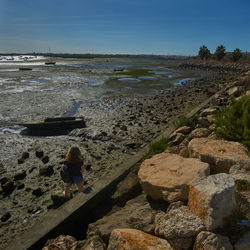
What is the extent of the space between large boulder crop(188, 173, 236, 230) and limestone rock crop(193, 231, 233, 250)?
0.09 meters

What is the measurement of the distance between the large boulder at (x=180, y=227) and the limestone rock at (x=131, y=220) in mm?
378

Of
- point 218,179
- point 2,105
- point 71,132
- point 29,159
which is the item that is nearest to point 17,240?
point 218,179

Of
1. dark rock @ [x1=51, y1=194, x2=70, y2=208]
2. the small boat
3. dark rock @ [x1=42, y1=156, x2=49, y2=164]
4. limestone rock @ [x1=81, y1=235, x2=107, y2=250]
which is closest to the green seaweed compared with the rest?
limestone rock @ [x1=81, y1=235, x2=107, y2=250]

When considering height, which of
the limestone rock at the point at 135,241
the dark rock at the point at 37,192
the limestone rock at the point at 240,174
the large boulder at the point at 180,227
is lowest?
the dark rock at the point at 37,192

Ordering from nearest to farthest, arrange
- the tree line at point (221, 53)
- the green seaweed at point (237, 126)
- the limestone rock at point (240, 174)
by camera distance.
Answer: the limestone rock at point (240, 174) → the green seaweed at point (237, 126) → the tree line at point (221, 53)

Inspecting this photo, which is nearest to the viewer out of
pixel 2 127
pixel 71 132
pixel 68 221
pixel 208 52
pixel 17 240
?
pixel 17 240

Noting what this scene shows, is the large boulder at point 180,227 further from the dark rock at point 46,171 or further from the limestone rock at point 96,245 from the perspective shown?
the dark rock at point 46,171

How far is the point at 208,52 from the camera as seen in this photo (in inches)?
3666

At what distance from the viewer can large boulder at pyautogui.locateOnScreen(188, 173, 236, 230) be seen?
2.31m

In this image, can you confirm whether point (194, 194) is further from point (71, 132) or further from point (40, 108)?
point (40, 108)

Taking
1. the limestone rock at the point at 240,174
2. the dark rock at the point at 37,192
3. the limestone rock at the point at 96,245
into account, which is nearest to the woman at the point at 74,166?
the dark rock at the point at 37,192

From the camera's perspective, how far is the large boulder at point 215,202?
2.31 m

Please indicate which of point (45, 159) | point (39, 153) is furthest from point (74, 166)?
point (39, 153)

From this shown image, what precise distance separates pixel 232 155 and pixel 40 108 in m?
15.2
